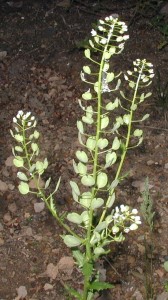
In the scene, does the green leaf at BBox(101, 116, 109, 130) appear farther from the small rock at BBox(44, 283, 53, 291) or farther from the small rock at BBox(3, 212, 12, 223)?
the small rock at BBox(3, 212, 12, 223)

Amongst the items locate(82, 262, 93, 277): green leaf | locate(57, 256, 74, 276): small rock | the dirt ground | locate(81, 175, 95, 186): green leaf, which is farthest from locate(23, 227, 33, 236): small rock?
locate(81, 175, 95, 186): green leaf

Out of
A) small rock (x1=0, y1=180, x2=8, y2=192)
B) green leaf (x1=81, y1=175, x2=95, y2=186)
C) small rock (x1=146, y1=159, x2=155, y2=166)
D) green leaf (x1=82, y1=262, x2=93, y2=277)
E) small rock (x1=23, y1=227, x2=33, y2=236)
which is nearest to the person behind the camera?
green leaf (x1=81, y1=175, x2=95, y2=186)

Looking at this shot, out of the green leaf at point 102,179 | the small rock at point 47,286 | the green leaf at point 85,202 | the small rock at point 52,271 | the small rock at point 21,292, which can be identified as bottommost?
the small rock at point 47,286

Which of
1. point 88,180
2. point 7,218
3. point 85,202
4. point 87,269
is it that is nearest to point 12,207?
point 7,218

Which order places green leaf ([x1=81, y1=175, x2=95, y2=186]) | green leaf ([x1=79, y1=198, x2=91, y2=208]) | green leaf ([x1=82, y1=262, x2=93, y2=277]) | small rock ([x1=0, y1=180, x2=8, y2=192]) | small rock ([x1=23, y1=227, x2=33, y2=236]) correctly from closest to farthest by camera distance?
green leaf ([x1=81, y1=175, x2=95, y2=186]), green leaf ([x1=79, y1=198, x2=91, y2=208]), green leaf ([x1=82, y1=262, x2=93, y2=277]), small rock ([x1=23, y1=227, x2=33, y2=236]), small rock ([x1=0, y1=180, x2=8, y2=192])

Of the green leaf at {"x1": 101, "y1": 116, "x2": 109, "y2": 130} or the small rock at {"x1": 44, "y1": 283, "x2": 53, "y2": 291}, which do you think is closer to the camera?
the green leaf at {"x1": 101, "y1": 116, "x2": 109, "y2": 130}

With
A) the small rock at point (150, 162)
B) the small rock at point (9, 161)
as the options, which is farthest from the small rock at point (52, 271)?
the small rock at point (150, 162)

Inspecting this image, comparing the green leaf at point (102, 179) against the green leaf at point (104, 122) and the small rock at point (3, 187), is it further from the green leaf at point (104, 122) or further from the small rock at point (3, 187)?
the small rock at point (3, 187)

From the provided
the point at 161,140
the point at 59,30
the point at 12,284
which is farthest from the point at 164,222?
the point at 59,30

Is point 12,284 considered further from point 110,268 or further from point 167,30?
point 167,30

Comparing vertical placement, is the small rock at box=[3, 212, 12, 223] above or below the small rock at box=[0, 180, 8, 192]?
below
